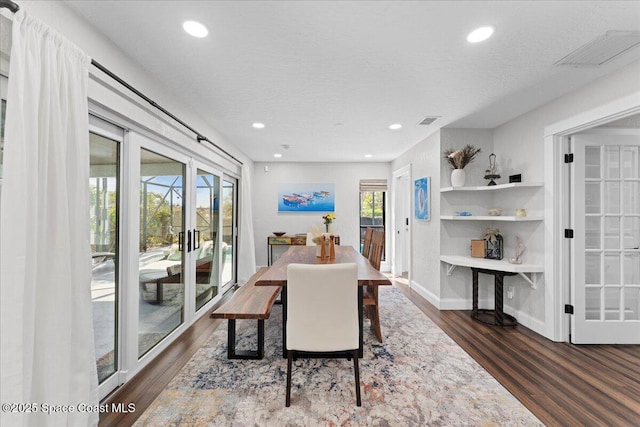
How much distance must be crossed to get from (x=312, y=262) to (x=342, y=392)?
117 cm

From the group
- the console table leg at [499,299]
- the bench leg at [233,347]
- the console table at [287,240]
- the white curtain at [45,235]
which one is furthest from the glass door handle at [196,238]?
the console table leg at [499,299]

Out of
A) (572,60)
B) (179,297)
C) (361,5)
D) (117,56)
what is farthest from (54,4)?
(572,60)

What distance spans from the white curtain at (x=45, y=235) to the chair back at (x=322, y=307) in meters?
1.15

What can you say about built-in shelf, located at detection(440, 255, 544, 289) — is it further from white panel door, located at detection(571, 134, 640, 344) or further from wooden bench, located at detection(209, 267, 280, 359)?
wooden bench, located at detection(209, 267, 280, 359)

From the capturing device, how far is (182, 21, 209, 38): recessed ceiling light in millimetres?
1690

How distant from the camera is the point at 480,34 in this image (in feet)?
5.85

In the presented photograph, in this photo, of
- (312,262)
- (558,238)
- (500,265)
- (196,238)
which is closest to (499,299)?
(500,265)

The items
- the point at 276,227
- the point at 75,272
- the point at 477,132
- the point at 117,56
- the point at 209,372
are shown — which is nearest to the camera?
the point at 75,272

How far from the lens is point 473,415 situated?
1.81 m

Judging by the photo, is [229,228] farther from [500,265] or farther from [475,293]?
[500,265]

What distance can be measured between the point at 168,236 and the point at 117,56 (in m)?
1.60

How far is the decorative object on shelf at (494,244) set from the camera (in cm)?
352

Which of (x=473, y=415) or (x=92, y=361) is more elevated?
(x=92, y=361)

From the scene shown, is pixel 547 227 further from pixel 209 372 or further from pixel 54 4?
pixel 54 4
